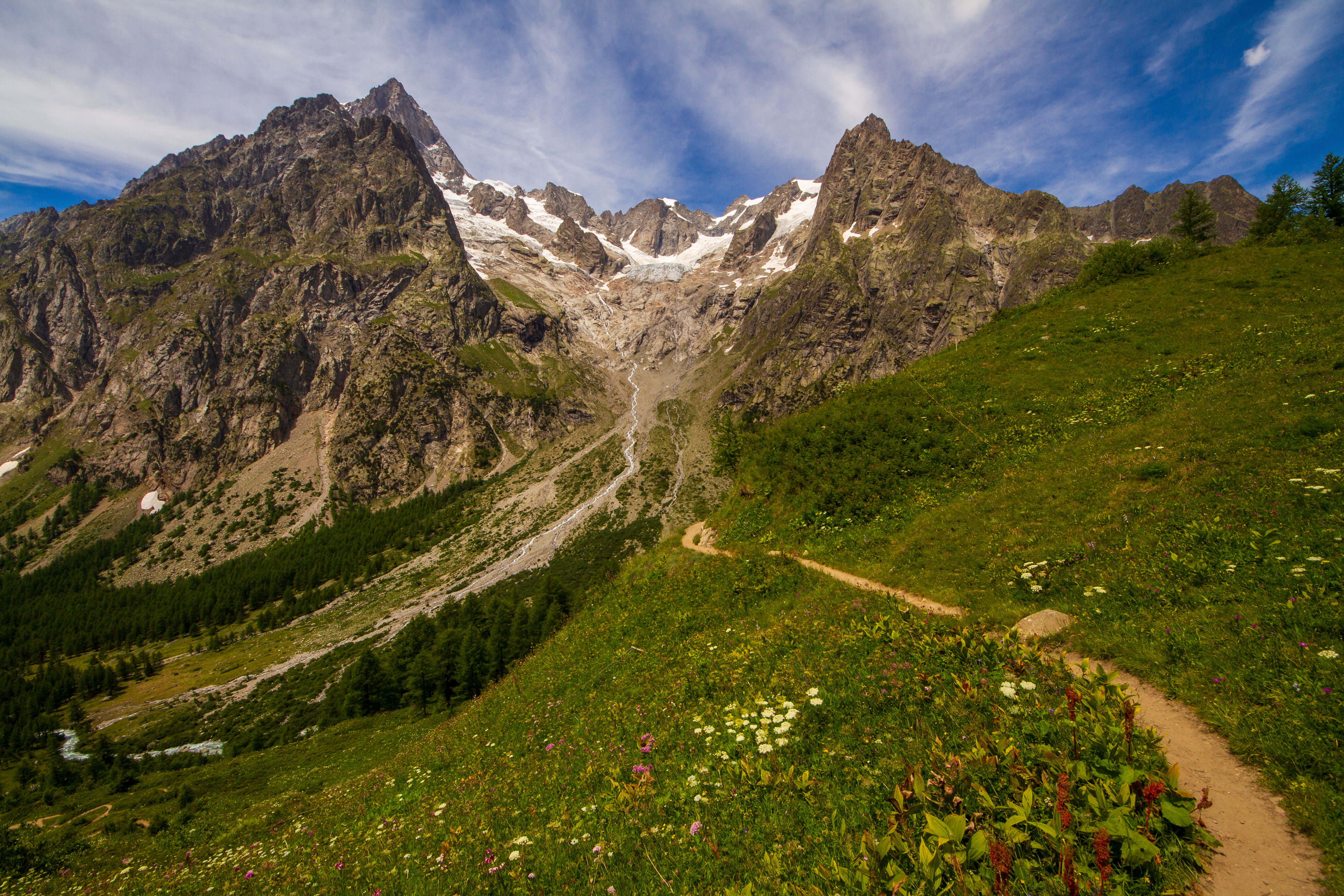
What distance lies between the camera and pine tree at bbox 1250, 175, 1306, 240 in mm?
38188

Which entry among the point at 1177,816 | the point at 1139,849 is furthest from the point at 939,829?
the point at 1177,816

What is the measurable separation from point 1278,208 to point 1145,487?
176 feet

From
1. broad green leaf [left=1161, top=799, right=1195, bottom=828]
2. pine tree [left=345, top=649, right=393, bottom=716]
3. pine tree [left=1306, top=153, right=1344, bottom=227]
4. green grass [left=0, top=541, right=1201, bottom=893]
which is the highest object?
pine tree [left=1306, top=153, right=1344, bottom=227]

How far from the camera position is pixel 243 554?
610 ft

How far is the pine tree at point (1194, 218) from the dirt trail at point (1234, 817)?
51882 millimetres

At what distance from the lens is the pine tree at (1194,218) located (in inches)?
1606

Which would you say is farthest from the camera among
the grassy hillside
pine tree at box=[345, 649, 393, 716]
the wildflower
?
pine tree at box=[345, 649, 393, 716]

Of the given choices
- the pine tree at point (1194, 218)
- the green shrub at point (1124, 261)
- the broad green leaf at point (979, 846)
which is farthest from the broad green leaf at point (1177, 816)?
the pine tree at point (1194, 218)

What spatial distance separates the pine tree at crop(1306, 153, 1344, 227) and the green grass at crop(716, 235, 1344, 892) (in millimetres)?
14035

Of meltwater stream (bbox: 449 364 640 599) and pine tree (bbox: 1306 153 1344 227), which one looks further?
meltwater stream (bbox: 449 364 640 599)

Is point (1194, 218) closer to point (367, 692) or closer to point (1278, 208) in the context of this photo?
point (1278, 208)

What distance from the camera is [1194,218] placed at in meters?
41.8

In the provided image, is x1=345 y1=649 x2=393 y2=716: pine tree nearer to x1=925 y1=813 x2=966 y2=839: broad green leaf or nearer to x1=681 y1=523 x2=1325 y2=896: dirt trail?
x1=925 y1=813 x2=966 y2=839: broad green leaf

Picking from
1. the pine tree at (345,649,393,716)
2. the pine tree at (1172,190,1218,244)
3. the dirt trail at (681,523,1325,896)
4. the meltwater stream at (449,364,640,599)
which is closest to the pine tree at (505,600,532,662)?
the pine tree at (345,649,393,716)
